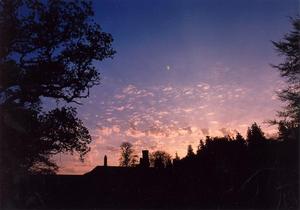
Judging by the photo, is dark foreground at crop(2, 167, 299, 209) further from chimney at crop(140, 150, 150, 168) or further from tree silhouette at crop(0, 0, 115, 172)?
tree silhouette at crop(0, 0, 115, 172)

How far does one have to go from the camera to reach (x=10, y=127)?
59.0 ft

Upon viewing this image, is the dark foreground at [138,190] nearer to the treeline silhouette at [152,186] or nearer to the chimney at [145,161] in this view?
the treeline silhouette at [152,186]

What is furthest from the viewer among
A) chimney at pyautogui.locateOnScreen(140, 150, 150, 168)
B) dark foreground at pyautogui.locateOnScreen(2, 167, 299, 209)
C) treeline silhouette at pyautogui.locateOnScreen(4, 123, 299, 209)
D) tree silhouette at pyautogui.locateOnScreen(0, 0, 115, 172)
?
chimney at pyautogui.locateOnScreen(140, 150, 150, 168)

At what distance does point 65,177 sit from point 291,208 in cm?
3766

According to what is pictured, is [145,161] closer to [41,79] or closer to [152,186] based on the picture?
[152,186]

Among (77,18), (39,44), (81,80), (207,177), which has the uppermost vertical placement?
(77,18)

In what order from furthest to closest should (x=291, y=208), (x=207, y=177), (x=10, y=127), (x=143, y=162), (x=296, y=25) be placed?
(x=143, y=162) < (x=207, y=177) < (x=296, y=25) < (x=10, y=127) < (x=291, y=208)

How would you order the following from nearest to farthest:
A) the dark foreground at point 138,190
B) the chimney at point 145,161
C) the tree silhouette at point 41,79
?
1. the tree silhouette at point 41,79
2. the dark foreground at point 138,190
3. the chimney at point 145,161

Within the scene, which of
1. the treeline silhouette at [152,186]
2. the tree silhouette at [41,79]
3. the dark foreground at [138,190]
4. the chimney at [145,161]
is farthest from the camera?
the chimney at [145,161]

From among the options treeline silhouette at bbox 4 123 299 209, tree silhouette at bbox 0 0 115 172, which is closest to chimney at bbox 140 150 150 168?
treeline silhouette at bbox 4 123 299 209

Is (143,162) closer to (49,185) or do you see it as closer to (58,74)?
(49,185)

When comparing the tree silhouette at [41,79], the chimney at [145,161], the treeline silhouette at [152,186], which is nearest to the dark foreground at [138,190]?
the treeline silhouette at [152,186]

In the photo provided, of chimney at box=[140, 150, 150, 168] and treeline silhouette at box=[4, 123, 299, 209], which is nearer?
treeline silhouette at box=[4, 123, 299, 209]

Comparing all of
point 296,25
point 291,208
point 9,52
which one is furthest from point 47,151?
point 296,25
